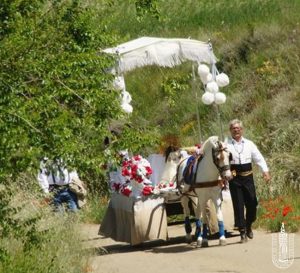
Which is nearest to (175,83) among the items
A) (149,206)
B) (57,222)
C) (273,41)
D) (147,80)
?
(57,222)

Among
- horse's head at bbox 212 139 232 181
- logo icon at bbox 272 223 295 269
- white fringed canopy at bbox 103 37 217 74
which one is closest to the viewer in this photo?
logo icon at bbox 272 223 295 269

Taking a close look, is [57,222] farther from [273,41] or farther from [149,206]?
[273,41]

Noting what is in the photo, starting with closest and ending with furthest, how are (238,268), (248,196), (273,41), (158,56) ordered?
1. (238,268)
2. (248,196)
3. (158,56)
4. (273,41)

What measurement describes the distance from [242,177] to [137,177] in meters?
1.82

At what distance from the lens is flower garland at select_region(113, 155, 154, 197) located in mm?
17797

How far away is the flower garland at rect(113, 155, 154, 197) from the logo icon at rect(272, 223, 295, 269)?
7.33ft

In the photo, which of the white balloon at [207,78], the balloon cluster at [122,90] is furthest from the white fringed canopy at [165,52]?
the balloon cluster at [122,90]

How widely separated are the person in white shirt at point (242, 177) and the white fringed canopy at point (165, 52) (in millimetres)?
4189

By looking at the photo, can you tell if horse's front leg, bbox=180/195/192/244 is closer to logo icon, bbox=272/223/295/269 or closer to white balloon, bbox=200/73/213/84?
logo icon, bbox=272/223/295/269

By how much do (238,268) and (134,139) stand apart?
3.73 m

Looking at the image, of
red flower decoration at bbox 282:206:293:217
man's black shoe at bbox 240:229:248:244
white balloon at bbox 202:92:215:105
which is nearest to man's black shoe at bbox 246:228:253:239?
man's black shoe at bbox 240:229:248:244

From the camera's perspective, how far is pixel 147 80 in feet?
116

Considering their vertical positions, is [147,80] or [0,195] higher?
[147,80]

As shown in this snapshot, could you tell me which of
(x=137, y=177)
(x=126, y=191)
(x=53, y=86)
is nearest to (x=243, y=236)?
(x=137, y=177)
